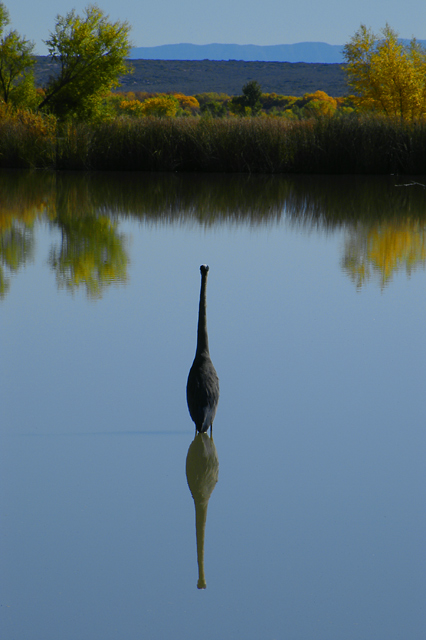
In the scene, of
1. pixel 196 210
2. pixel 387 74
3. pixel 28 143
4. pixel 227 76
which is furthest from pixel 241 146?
pixel 227 76

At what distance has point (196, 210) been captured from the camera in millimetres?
9906

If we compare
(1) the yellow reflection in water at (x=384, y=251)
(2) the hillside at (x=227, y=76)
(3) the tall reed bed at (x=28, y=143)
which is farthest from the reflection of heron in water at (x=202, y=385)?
(2) the hillside at (x=227, y=76)

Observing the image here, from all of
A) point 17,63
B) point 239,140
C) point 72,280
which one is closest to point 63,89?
point 17,63

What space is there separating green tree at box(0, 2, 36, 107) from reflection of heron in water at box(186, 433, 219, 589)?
2425cm

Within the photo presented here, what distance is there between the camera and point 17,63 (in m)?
25.4

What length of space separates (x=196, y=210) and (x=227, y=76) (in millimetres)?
73625

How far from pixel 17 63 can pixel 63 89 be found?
185cm

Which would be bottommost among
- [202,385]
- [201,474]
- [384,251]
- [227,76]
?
[201,474]

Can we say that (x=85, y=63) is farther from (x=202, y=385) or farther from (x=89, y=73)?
(x=202, y=385)

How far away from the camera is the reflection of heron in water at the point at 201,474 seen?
2346 millimetres

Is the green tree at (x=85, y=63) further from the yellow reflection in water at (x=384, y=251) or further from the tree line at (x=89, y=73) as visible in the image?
the yellow reflection in water at (x=384, y=251)

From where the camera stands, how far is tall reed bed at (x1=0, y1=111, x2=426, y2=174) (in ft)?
49.5

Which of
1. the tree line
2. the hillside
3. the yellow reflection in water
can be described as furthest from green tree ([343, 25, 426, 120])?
the hillside

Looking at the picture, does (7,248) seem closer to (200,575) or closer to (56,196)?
(56,196)
